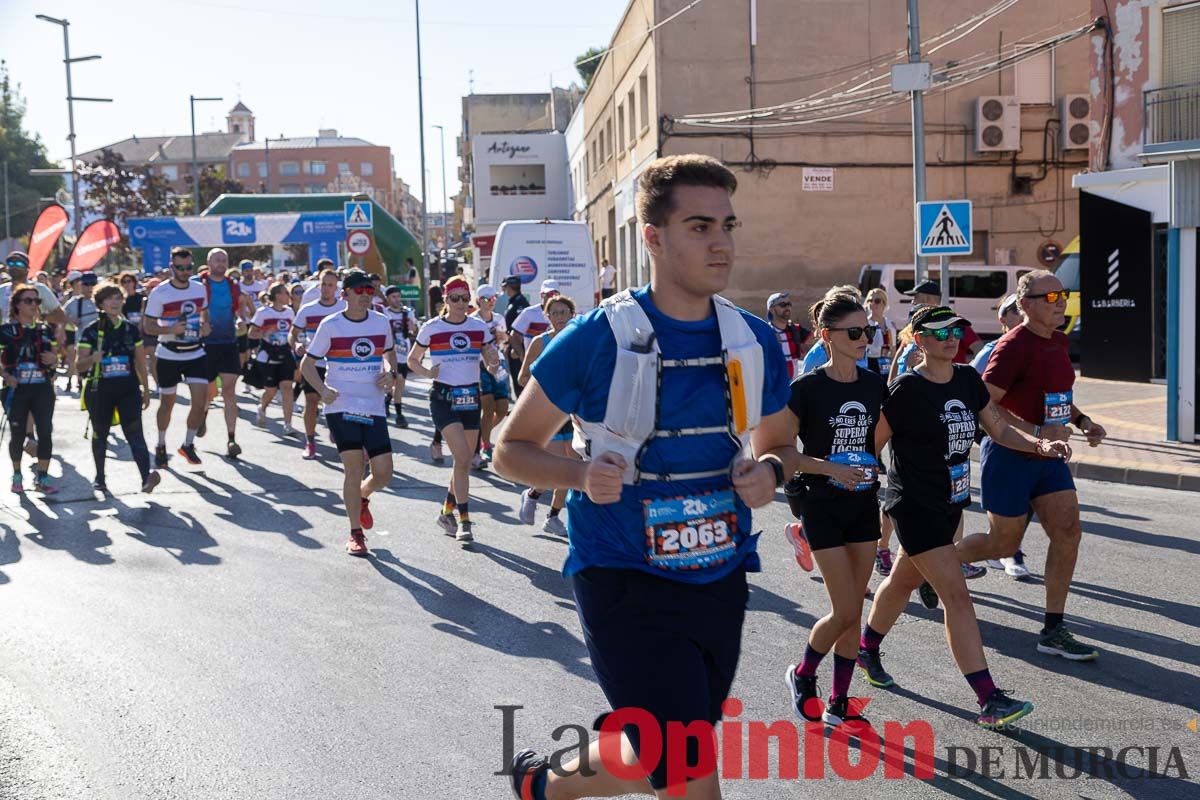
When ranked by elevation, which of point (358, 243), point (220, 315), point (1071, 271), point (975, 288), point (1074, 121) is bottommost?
Answer: point (220, 315)

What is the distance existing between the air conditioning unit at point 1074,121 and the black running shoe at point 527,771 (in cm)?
3016

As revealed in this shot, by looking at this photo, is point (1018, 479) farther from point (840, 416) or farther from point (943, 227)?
point (943, 227)

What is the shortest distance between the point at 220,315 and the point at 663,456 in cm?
1116

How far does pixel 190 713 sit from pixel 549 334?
18.9 ft

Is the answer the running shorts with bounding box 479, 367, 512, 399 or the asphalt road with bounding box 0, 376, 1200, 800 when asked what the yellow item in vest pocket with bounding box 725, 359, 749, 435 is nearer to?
the asphalt road with bounding box 0, 376, 1200, 800

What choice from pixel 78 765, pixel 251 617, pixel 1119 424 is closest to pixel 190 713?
pixel 78 765

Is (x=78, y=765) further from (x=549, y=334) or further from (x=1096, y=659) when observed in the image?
(x=549, y=334)

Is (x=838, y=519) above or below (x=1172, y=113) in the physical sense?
below

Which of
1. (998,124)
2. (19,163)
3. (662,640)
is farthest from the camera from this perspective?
(19,163)

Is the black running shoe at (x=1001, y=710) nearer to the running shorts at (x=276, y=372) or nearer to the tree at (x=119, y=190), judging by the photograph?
the running shorts at (x=276, y=372)

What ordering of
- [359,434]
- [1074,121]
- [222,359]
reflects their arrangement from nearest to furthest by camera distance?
[359,434] < [222,359] < [1074,121]

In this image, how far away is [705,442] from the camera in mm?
2990

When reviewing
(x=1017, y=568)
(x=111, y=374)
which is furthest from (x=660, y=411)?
(x=111, y=374)

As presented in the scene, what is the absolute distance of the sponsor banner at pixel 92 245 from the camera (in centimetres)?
2091
